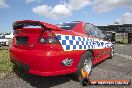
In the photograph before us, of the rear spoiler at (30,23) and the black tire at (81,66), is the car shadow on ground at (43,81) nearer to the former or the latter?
the black tire at (81,66)

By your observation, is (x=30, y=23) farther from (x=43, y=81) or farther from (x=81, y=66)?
(x=81, y=66)

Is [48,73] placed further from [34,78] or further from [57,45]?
[34,78]

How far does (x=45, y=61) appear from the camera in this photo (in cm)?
416

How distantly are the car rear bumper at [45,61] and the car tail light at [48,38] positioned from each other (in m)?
0.20

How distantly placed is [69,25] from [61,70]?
144 centimetres

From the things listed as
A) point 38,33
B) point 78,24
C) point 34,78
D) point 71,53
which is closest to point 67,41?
point 71,53

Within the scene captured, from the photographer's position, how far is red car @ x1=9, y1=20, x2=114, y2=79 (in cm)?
423

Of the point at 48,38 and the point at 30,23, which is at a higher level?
the point at 30,23

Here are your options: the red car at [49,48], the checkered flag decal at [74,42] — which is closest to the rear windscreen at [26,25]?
the red car at [49,48]

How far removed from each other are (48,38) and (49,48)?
7.9 inches

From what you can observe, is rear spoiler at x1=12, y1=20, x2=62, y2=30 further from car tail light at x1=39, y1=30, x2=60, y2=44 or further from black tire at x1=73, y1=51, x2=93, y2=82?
black tire at x1=73, y1=51, x2=93, y2=82

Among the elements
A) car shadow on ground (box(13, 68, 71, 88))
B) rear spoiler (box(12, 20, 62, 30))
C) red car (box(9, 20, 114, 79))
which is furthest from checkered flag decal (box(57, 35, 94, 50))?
car shadow on ground (box(13, 68, 71, 88))

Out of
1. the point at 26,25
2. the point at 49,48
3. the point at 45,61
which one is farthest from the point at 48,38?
the point at 26,25

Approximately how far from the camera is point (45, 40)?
4336mm
